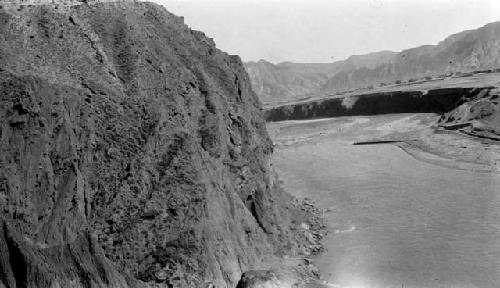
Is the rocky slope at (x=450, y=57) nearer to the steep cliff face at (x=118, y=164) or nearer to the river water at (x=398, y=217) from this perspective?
the river water at (x=398, y=217)

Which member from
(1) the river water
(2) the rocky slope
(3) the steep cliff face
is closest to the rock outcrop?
(1) the river water

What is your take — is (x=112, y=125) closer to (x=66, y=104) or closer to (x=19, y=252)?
(x=66, y=104)

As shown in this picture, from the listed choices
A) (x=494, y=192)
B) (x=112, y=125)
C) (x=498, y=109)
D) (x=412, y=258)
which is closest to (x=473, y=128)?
(x=498, y=109)

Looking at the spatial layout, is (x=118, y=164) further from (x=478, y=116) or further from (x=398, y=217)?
(x=478, y=116)

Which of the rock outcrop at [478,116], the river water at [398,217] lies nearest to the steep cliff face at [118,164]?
the river water at [398,217]

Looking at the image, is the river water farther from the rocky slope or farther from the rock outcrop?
the rocky slope
